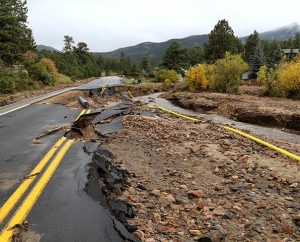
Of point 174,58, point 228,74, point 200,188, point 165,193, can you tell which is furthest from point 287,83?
point 174,58

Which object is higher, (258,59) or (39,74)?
(39,74)

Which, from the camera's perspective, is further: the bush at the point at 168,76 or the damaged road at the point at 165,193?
the bush at the point at 168,76

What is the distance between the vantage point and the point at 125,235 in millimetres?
3697

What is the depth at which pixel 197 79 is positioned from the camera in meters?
39.4

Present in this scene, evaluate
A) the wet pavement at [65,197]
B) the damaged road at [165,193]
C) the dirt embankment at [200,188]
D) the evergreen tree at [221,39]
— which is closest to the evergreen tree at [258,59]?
the evergreen tree at [221,39]

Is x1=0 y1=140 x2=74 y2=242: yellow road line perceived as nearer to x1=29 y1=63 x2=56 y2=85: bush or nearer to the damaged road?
the damaged road

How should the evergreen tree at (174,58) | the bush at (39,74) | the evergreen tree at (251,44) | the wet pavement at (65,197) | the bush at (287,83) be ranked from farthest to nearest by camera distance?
the evergreen tree at (251,44) → the evergreen tree at (174,58) → the bush at (39,74) → the bush at (287,83) → the wet pavement at (65,197)

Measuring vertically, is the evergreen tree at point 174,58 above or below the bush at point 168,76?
above

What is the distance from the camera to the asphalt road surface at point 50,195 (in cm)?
373

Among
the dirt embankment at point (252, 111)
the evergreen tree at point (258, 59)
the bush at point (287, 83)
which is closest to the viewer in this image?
the dirt embankment at point (252, 111)

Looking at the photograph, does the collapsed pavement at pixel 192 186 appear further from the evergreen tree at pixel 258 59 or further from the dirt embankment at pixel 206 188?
the evergreen tree at pixel 258 59

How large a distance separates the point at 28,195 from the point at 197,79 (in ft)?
118

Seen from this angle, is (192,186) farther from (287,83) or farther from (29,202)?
(287,83)

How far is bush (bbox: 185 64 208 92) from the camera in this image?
39156mm
